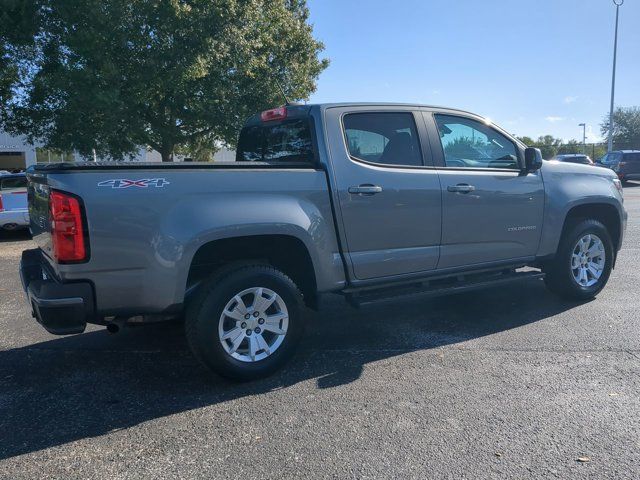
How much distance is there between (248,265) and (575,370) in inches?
101

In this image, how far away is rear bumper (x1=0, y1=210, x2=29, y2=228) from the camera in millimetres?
10836

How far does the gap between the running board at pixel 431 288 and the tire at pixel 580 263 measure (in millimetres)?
384

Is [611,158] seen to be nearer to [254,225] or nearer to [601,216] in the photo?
[601,216]

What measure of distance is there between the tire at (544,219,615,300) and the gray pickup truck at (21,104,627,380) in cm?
2

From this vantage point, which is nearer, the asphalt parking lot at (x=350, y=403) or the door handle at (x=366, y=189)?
the asphalt parking lot at (x=350, y=403)

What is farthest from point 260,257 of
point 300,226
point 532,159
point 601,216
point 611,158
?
point 611,158

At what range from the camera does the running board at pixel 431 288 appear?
4.34m

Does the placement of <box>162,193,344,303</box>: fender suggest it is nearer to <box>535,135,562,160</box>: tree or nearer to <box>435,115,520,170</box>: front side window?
<box>435,115,520,170</box>: front side window

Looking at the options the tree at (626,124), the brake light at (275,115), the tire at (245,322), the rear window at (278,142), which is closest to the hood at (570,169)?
the rear window at (278,142)

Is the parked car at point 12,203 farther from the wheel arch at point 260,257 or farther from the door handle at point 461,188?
the door handle at point 461,188

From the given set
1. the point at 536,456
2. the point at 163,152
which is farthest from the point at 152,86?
the point at 536,456

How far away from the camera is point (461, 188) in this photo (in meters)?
4.69

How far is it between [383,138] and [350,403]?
89.8 inches

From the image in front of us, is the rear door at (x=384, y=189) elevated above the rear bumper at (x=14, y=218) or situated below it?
above
